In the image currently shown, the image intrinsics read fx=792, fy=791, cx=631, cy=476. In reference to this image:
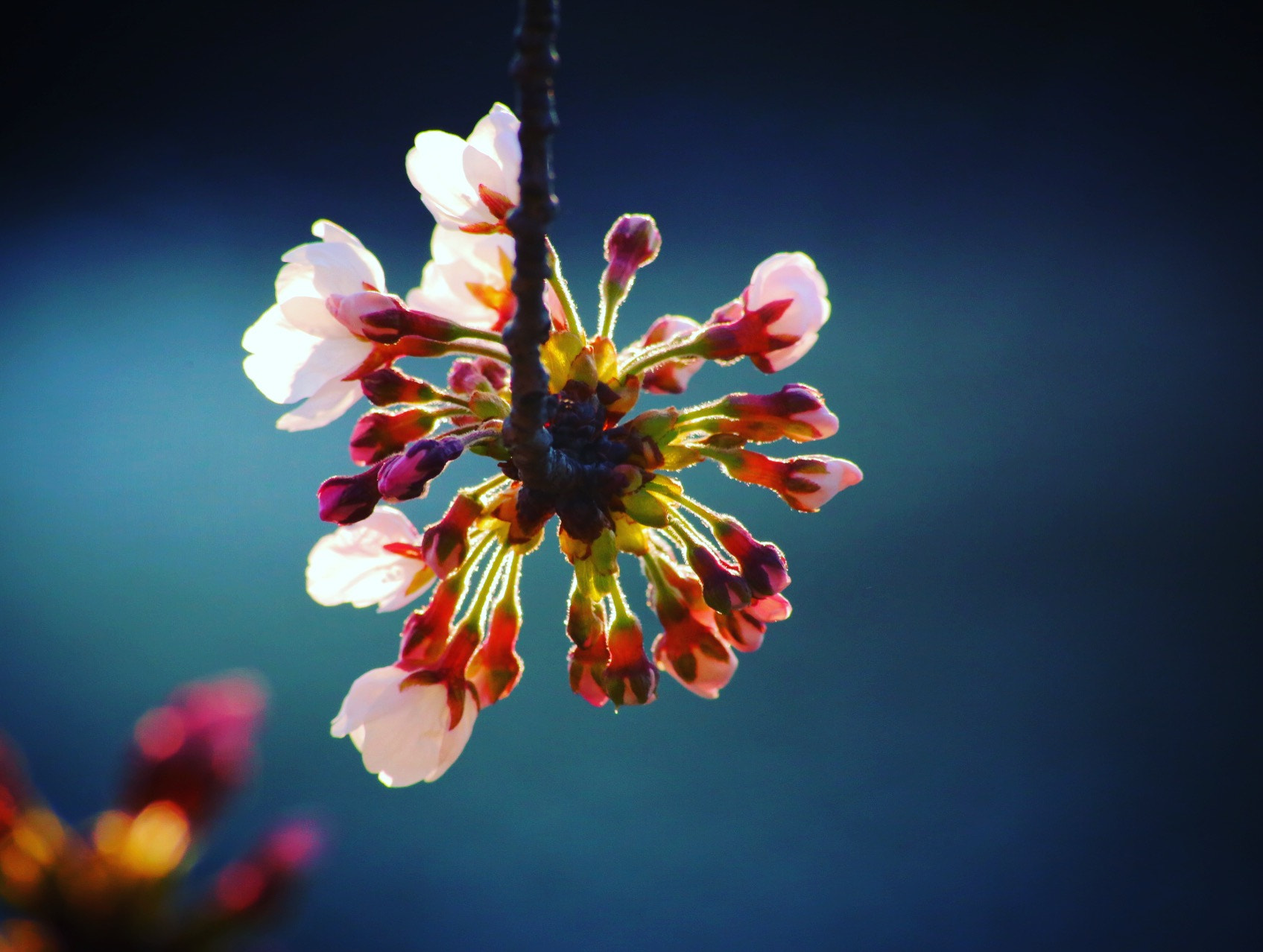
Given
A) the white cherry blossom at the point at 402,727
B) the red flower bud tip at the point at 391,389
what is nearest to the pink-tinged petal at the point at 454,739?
the white cherry blossom at the point at 402,727

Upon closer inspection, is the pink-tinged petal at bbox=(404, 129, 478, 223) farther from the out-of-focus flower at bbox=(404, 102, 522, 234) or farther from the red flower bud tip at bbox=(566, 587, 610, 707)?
the red flower bud tip at bbox=(566, 587, 610, 707)

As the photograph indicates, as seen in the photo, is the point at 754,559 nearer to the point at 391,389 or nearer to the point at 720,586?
the point at 720,586

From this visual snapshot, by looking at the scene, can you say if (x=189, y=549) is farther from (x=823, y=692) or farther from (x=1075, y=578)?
(x=1075, y=578)

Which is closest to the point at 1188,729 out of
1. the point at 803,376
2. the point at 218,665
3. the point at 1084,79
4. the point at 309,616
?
the point at 803,376

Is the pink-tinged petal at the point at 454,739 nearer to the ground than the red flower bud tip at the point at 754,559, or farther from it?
nearer to the ground

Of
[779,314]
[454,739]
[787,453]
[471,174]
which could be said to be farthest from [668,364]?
[787,453]

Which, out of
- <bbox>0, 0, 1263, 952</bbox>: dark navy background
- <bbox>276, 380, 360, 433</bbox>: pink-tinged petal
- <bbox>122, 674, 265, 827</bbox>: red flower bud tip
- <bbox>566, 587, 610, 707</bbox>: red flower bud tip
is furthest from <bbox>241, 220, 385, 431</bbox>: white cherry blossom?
<bbox>0, 0, 1263, 952</bbox>: dark navy background

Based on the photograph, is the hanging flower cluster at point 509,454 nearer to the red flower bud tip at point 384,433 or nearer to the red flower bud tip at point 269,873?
the red flower bud tip at point 384,433
